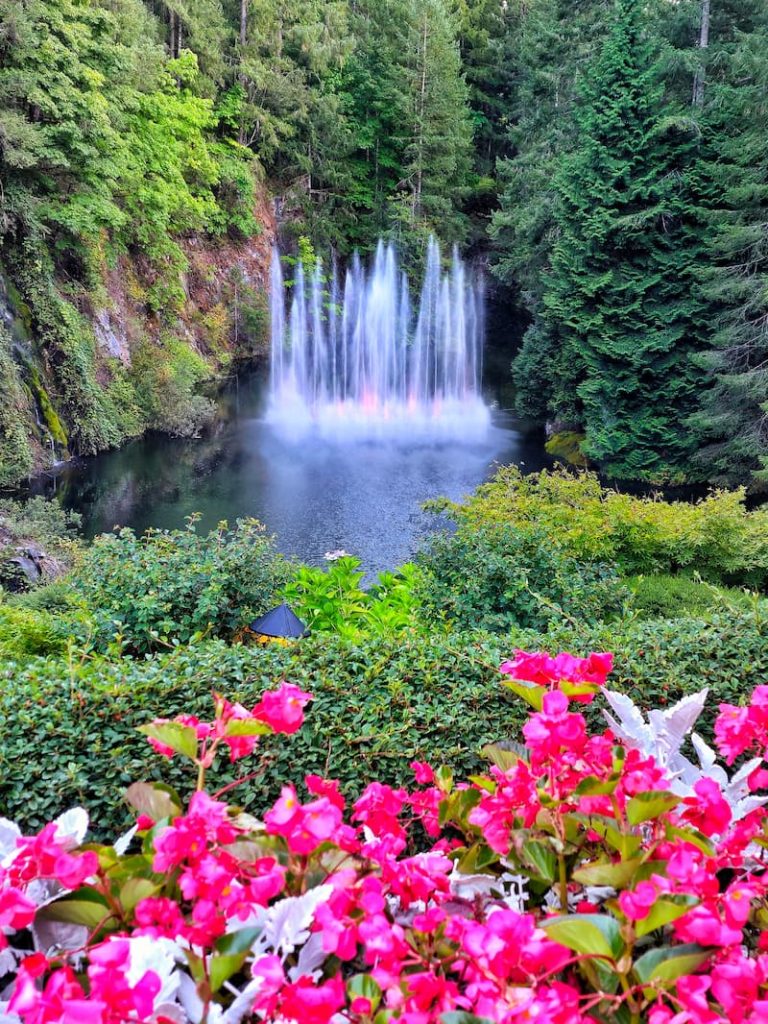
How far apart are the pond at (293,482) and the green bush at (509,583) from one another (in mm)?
4516

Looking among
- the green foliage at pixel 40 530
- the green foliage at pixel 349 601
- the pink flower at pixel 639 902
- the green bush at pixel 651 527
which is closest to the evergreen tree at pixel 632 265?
the green bush at pixel 651 527

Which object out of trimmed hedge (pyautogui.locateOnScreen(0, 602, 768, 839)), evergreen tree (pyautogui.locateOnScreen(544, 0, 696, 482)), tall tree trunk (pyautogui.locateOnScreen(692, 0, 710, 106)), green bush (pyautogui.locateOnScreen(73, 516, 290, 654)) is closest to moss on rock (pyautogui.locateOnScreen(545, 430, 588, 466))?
evergreen tree (pyautogui.locateOnScreen(544, 0, 696, 482))

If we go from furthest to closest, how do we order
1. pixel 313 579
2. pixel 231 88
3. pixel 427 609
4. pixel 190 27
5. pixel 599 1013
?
pixel 231 88 < pixel 190 27 < pixel 313 579 < pixel 427 609 < pixel 599 1013

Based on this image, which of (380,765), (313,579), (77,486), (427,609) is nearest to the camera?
(380,765)

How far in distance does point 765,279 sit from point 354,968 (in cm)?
1290

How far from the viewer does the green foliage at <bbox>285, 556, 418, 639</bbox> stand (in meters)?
4.77

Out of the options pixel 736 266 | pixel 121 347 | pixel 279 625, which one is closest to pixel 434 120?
Answer: pixel 121 347

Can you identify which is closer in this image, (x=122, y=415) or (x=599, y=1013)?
(x=599, y=1013)

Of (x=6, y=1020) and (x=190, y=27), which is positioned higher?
(x=190, y=27)

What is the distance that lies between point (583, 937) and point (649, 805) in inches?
9.0

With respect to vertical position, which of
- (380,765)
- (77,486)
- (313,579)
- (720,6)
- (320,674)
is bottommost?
(77,486)

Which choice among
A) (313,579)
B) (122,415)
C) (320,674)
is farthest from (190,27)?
(320,674)

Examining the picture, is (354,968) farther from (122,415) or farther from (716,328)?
(122,415)

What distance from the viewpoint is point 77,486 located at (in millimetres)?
12375
